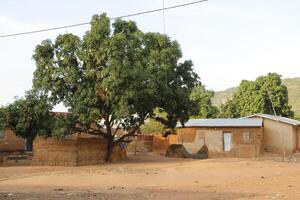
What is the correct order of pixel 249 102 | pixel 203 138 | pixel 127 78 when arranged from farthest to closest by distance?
pixel 249 102 → pixel 203 138 → pixel 127 78

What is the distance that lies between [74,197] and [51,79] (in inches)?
596

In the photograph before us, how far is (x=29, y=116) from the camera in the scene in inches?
1105

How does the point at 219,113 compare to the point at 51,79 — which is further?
the point at 219,113

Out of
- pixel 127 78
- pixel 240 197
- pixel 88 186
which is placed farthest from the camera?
pixel 127 78

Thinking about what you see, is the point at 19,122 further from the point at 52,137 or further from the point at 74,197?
the point at 74,197

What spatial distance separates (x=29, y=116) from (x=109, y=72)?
5582mm

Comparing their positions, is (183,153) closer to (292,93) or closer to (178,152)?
(178,152)

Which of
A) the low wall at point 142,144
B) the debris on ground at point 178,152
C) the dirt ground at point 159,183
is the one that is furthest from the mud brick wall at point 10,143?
the dirt ground at point 159,183

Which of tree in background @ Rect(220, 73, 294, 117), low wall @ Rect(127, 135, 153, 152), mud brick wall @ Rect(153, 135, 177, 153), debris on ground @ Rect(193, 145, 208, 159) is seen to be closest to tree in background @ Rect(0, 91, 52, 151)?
debris on ground @ Rect(193, 145, 208, 159)

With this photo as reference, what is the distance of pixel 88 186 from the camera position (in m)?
18.4

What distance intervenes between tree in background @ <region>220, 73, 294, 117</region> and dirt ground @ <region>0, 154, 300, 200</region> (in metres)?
29.8

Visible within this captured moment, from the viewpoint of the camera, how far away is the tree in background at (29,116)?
Answer: 28.0 m

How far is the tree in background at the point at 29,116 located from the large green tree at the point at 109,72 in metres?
0.83

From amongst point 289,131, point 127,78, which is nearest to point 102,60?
point 127,78
